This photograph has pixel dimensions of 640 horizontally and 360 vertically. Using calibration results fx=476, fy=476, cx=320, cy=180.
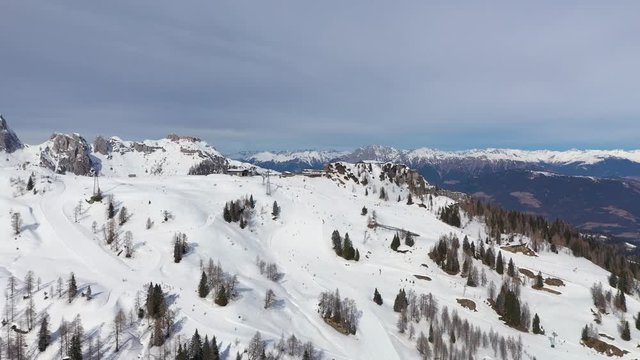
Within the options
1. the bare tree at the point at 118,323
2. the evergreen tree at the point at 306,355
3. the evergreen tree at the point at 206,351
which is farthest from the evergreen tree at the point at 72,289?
the evergreen tree at the point at 306,355

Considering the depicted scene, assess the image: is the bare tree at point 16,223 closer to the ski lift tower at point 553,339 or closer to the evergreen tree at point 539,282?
the ski lift tower at point 553,339

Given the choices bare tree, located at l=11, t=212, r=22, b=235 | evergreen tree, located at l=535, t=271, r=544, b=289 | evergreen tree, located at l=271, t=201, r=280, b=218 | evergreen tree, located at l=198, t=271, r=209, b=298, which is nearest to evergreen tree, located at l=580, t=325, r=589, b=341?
evergreen tree, located at l=535, t=271, r=544, b=289

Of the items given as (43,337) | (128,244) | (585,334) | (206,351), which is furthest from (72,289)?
(585,334)

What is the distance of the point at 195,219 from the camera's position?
134625mm

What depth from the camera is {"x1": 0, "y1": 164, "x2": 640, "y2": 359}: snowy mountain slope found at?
8900 cm

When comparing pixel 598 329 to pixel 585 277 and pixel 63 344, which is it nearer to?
pixel 585 277

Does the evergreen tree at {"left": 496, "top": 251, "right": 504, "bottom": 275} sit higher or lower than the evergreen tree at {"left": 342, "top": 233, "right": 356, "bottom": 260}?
lower

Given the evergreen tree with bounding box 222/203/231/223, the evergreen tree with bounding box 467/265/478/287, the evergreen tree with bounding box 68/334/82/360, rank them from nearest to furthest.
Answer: the evergreen tree with bounding box 68/334/82/360
the evergreen tree with bounding box 467/265/478/287
the evergreen tree with bounding box 222/203/231/223

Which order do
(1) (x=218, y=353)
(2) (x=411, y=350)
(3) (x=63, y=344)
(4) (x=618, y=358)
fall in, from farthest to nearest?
(4) (x=618, y=358) < (2) (x=411, y=350) < (1) (x=218, y=353) < (3) (x=63, y=344)

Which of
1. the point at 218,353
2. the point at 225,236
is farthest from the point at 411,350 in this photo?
the point at 225,236

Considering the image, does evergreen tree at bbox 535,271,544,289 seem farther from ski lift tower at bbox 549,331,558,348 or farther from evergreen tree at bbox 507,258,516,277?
ski lift tower at bbox 549,331,558,348

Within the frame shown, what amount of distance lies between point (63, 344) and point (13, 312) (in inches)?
516

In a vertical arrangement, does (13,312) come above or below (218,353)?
above

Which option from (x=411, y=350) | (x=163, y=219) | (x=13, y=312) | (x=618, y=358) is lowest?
(x=618, y=358)
